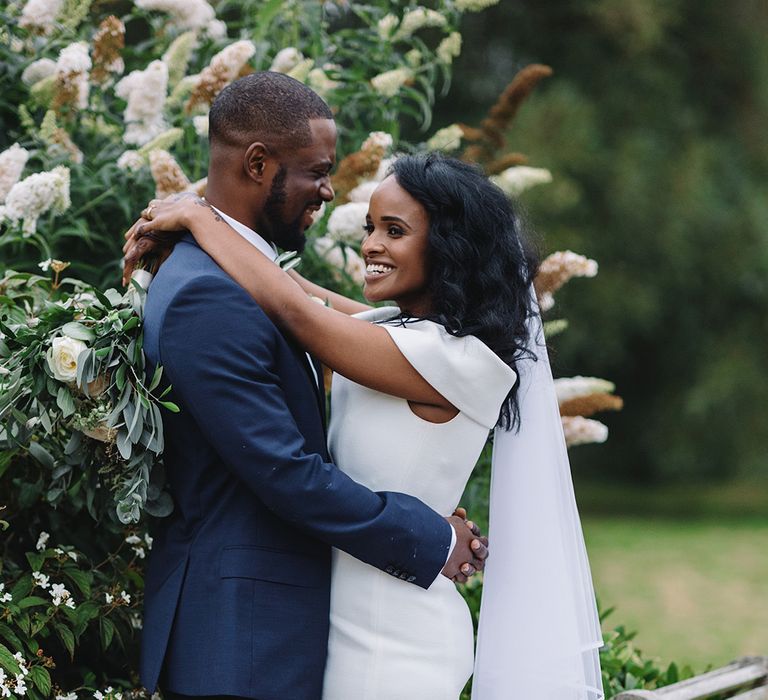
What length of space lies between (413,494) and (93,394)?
80 cm

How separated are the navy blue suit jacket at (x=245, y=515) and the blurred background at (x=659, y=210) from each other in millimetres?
10762

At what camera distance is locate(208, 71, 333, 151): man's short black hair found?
109 inches

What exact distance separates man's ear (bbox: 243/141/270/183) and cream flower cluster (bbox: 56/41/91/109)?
60.9 inches

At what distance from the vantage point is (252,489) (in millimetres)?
2527

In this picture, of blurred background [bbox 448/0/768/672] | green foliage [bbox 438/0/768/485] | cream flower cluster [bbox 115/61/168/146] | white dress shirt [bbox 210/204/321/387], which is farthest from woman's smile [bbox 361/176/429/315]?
green foliage [bbox 438/0/768/485]

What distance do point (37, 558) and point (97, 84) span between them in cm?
205

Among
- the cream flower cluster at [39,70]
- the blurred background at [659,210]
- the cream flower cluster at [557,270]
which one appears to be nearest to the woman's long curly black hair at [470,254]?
the cream flower cluster at [557,270]

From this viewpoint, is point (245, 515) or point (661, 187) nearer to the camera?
point (245, 515)

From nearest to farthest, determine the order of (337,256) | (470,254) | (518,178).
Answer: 1. (470,254)
2. (337,256)
3. (518,178)

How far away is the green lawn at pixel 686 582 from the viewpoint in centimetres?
905

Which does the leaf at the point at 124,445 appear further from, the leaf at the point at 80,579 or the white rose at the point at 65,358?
the leaf at the point at 80,579

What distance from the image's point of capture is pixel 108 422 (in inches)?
106

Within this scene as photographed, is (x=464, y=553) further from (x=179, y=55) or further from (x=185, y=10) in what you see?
(x=185, y=10)

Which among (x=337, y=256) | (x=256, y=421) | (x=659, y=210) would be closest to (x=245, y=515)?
(x=256, y=421)
